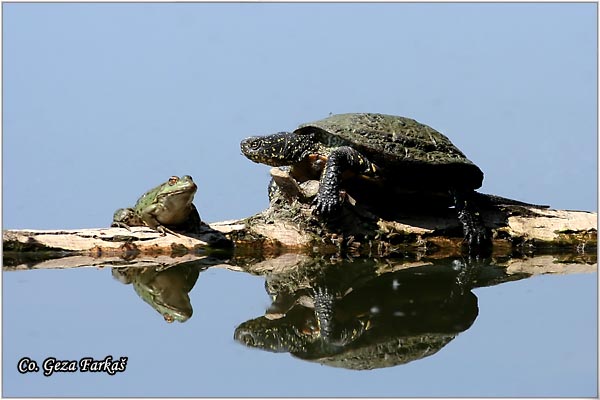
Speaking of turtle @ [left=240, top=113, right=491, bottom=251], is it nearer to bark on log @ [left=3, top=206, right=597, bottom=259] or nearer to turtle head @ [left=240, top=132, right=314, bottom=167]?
turtle head @ [left=240, top=132, right=314, bottom=167]

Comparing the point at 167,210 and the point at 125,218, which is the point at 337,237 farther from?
the point at 125,218

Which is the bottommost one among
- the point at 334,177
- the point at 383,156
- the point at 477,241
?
the point at 477,241

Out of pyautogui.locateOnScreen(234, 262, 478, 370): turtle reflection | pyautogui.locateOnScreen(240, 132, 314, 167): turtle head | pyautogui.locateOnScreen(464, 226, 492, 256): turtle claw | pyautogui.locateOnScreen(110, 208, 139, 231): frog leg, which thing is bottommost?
pyautogui.locateOnScreen(234, 262, 478, 370): turtle reflection

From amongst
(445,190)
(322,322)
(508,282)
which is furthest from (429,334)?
(445,190)

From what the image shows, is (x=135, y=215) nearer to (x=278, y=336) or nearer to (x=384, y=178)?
(x=384, y=178)

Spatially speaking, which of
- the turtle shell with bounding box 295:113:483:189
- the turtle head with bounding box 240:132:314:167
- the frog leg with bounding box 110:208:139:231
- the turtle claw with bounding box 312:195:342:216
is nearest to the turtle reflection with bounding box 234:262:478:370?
the turtle claw with bounding box 312:195:342:216

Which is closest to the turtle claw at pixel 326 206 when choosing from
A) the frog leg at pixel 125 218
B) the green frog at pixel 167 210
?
the green frog at pixel 167 210

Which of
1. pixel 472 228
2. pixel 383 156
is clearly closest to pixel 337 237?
pixel 383 156
